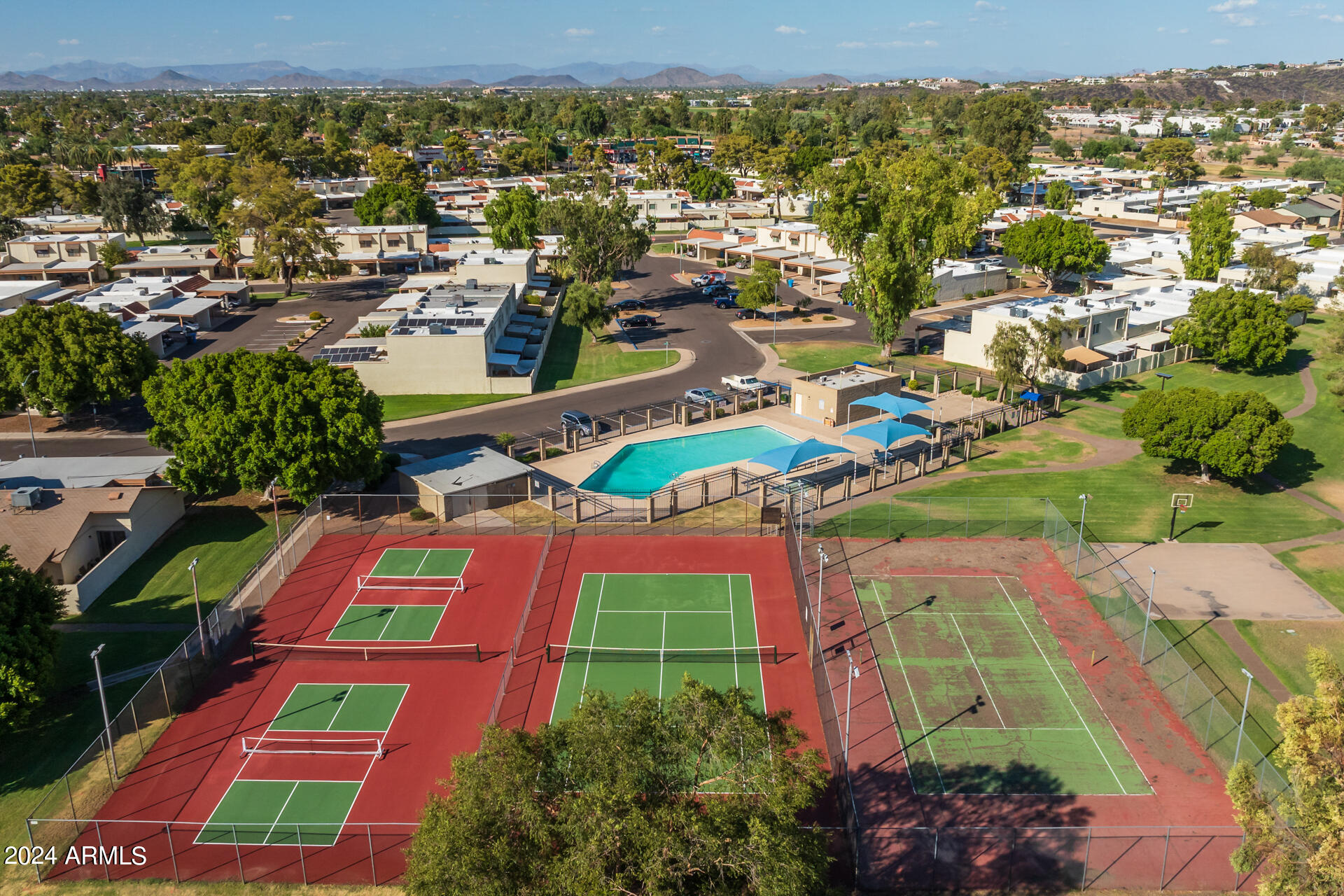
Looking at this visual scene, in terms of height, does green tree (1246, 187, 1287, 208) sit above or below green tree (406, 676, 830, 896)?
above

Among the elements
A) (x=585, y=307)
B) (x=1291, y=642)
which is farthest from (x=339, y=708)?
(x=585, y=307)

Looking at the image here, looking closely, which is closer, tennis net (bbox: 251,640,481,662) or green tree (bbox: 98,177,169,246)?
tennis net (bbox: 251,640,481,662)

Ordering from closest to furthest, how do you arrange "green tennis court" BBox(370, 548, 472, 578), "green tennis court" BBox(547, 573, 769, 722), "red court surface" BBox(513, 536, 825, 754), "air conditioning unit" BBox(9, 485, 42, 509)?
"red court surface" BBox(513, 536, 825, 754)
"green tennis court" BBox(547, 573, 769, 722)
"air conditioning unit" BBox(9, 485, 42, 509)
"green tennis court" BBox(370, 548, 472, 578)

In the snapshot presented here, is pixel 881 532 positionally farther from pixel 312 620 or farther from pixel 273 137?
pixel 273 137

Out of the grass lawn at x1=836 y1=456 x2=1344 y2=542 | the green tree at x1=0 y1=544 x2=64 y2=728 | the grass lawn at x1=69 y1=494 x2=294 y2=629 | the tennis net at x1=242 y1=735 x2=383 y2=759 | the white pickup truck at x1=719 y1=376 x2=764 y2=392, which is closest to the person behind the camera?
the green tree at x1=0 y1=544 x2=64 y2=728

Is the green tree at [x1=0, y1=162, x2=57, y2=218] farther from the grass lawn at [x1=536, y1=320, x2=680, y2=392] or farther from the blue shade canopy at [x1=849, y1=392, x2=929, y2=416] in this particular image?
the blue shade canopy at [x1=849, y1=392, x2=929, y2=416]

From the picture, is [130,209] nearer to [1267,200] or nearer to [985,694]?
[985,694]

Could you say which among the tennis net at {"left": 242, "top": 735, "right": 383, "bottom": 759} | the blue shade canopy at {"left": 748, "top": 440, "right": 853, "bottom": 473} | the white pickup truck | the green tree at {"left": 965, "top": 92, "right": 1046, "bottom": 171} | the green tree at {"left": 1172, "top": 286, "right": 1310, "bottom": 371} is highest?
the green tree at {"left": 965, "top": 92, "right": 1046, "bottom": 171}

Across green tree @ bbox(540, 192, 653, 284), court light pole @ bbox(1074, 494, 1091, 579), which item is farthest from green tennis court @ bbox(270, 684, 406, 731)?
green tree @ bbox(540, 192, 653, 284)

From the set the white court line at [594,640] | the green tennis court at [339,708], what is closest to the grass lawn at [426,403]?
the white court line at [594,640]
